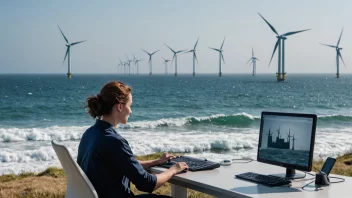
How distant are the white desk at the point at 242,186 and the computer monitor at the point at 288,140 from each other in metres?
0.13

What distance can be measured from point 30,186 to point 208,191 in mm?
4419

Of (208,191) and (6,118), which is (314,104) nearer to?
(6,118)

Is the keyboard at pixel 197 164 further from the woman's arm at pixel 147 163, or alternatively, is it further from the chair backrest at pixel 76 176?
the chair backrest at pixel 76 176

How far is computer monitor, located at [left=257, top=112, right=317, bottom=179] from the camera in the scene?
11.0 feet

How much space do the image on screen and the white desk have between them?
0.15 meters

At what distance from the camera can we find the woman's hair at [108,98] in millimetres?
3033

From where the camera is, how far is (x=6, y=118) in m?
30.5

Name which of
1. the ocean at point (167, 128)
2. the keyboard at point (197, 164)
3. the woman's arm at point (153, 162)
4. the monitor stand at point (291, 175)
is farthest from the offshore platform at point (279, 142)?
the ocean at point (167, 128)

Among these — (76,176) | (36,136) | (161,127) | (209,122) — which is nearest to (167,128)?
(161,127)

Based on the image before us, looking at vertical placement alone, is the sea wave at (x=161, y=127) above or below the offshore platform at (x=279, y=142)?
below

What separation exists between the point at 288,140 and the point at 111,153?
1233mm

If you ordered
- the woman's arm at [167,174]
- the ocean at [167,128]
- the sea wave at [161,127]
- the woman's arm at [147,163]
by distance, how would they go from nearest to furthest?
the woman's arm at [167,174]
the woman's arm at [147,163]
the ocean at [167,128]
the sea wave at [161,127]

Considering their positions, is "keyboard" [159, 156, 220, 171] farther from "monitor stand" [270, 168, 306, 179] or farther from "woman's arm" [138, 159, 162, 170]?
"monitor stand" [270, 168, 306, 179]

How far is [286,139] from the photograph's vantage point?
11.4 feet
